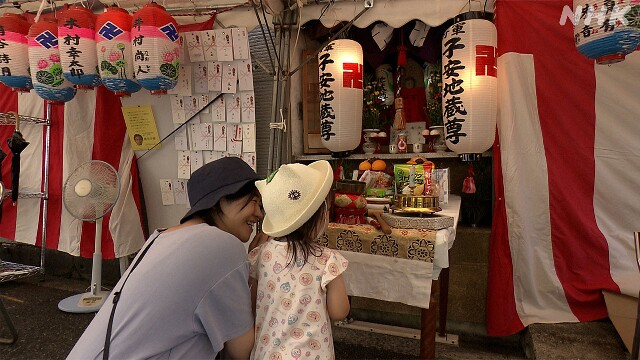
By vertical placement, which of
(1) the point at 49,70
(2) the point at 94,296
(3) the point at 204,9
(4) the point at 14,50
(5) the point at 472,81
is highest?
(3) the point at 204,9

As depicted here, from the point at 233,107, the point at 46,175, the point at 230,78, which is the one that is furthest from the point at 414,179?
the point at 46,175

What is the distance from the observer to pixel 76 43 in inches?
144

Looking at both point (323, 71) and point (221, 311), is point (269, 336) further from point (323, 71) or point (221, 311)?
point (323, 71)

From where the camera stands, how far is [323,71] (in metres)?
3.93

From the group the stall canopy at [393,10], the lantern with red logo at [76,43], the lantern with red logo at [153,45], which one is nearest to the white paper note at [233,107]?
the lantern with red logo at [153,45]

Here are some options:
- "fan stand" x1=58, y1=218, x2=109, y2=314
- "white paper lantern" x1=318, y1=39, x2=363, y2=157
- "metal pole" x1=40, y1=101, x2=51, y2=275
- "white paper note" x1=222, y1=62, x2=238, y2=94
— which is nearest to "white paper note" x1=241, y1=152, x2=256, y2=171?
"white paper note" x1=222, y1=62, x2=238, y2=94

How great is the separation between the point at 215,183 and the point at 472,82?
2.77m

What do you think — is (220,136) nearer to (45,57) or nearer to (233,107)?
(233,107)

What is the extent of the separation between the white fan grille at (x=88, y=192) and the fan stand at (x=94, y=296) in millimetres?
275

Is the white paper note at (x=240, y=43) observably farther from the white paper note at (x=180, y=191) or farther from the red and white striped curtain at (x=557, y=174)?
the red and white striped curtain at (x=557, y=174)

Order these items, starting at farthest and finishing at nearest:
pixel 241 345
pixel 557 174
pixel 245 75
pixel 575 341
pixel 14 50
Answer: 1. pixel 245 75
2. pixel 14 50
3. pixel 557 174
4. pixel 575 341
5. pixel 241 345

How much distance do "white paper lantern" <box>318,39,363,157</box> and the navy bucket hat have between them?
2225 mm

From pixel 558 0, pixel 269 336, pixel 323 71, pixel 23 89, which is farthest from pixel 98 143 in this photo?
pixel 558 0

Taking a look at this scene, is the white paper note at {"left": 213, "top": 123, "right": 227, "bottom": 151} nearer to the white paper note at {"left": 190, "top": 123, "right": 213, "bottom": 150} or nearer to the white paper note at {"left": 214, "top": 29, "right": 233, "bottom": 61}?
the white paper note at {"left": 190, "top": 123, "right": 213, "bottom": 150}
